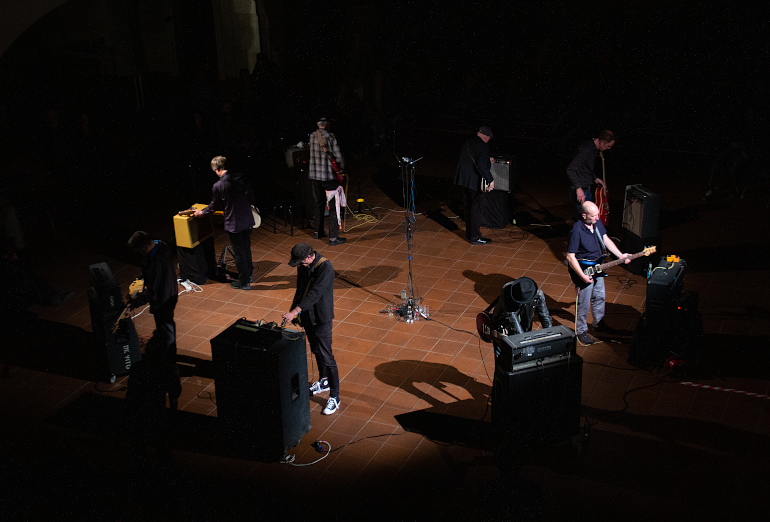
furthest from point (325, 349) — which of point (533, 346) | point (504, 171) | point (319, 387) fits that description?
point (504, 171)

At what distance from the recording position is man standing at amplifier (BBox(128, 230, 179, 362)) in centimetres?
718

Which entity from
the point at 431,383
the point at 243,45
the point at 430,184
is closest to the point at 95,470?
the point at 431,383

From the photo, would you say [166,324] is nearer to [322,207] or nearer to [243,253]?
[243,253]

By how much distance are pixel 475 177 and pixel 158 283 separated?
506cm

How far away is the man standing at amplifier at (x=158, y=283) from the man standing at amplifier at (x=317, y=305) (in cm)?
143

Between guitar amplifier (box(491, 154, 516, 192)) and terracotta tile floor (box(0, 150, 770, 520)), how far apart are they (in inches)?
63.1

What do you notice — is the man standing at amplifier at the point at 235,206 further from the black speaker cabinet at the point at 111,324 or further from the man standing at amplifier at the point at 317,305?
the man standing at amplifier at the point at 317,305

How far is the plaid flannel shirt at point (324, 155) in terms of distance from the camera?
34.3ft

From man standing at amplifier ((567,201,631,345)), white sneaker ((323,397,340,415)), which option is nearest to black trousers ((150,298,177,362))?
white sneaker ((323,397,340,415))

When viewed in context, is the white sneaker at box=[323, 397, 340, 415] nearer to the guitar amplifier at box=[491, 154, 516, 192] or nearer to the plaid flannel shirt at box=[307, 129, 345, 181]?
the plaid flannel shirt at box=[307, 129, 345, 181]

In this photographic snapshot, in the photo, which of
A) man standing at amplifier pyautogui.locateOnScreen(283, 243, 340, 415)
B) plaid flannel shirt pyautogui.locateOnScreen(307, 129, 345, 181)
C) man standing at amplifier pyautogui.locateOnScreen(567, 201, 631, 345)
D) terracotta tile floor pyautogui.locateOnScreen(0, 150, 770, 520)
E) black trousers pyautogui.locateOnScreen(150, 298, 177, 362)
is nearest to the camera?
terracotta tile floor pyautogui.locateOnScreen(0, 150, 770, 520)

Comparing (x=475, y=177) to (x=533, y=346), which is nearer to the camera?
(x=533, y=346)

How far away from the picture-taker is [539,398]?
19.9 feet

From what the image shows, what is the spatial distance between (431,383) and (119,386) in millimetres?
3267
